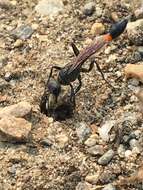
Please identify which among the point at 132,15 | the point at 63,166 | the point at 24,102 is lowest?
the point at 63,166

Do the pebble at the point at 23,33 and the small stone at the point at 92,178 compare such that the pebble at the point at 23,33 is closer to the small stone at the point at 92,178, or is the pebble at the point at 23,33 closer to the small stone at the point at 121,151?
the small stone at the point at 121,151

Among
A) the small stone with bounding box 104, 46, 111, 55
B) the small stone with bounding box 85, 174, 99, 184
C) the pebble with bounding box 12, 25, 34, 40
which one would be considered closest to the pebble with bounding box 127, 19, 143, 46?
the small stone with bounding box 104, 46, 111, 55

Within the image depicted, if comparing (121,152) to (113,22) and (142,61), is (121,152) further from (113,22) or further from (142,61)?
(113,22)

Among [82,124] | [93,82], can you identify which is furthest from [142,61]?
[82,124]

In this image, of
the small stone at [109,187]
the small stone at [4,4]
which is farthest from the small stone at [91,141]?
the small stone at [4,4]

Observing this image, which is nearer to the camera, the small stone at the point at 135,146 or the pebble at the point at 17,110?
the small stone at the point at 135,146
